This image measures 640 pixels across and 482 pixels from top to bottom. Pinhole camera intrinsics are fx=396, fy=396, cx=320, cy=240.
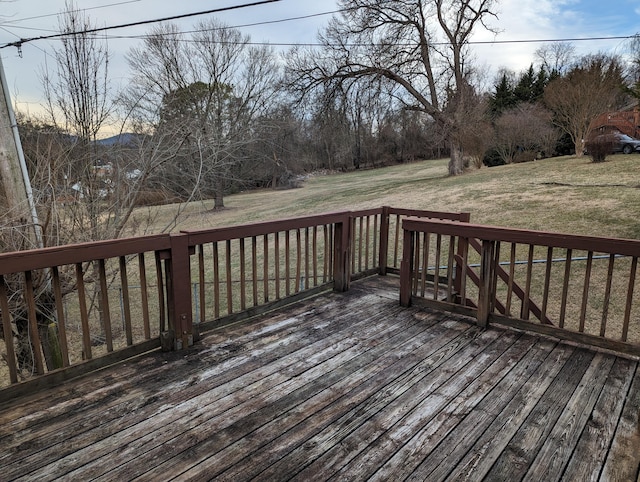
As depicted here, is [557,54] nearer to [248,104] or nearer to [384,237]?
[248,104]

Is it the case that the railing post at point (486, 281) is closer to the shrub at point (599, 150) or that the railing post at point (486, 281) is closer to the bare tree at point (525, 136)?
the shrub at point (599, 150)

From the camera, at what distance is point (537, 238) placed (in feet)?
9.14

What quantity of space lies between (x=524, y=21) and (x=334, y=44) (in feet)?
24.4

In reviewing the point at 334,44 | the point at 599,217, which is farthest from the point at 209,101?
the point at 599,217

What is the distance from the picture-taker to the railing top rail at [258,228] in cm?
276

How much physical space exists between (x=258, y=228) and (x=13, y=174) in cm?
252

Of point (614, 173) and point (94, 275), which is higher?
point (614, 173)

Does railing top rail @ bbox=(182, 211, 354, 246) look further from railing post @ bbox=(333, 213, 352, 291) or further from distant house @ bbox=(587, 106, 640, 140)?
distant house @ bbox=(587, 106, 640, 140)

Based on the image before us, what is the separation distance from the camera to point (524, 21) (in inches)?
597

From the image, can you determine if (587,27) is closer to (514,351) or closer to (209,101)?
(209,101)

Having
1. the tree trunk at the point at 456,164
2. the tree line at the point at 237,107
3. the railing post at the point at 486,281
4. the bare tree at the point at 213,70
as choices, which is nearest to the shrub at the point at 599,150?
the tree line at the point at 237,107

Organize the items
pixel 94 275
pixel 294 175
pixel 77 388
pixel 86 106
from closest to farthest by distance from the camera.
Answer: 1. pixel 77 388
2. pixel 94 275
3. pixel 86 106
4. pixel 294 175

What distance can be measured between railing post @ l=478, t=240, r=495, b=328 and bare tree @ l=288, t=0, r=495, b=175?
12.6m

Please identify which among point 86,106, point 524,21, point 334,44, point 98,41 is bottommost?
point 86,106
